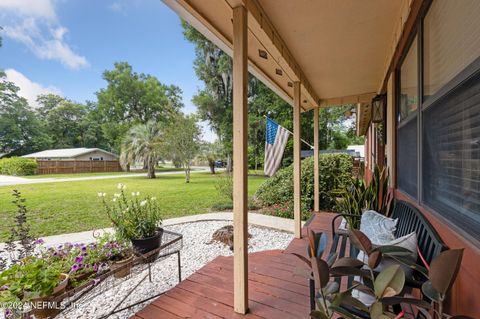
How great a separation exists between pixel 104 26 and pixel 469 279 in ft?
89.9

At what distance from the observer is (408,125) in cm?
195

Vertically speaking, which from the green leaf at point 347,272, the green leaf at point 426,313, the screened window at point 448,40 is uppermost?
the screened window at point 448,40

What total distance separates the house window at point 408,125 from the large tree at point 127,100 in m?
25.0

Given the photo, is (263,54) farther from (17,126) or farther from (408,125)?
(17,126)

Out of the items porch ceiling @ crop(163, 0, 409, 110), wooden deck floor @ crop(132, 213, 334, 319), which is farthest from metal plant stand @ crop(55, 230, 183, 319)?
porch ceiling @ crop(163, 0, 409, 110)

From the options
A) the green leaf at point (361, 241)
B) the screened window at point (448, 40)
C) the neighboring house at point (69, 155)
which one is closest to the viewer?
the green leaf at point (361, 241)

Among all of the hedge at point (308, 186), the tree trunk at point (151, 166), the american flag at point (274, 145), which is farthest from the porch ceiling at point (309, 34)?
the tree trunk at point (151, 166)

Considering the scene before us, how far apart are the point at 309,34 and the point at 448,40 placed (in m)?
1.29

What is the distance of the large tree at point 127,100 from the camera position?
25.2 meters

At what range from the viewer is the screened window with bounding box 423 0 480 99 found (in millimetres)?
929

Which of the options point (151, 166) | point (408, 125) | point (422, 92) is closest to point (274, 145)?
point (408, 125)

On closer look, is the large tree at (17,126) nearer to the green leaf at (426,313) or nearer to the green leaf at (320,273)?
the green leaf at (320,273)

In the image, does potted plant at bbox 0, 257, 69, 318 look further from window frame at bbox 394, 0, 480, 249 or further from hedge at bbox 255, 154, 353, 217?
hedge at bbox 255, 154, 353, 217

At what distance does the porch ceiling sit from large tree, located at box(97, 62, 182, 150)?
2400cm
